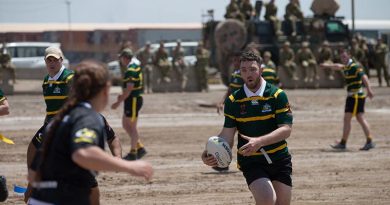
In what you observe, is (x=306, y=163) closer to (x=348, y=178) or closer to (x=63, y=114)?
(x=348, y=178)

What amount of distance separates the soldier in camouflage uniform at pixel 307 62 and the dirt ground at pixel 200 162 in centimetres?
702

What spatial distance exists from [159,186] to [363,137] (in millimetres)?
7252

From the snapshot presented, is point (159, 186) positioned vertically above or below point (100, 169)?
below

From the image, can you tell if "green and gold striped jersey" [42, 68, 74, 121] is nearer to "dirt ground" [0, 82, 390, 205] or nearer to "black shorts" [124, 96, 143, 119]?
"dirt ground" [0, 82, 390, 205]

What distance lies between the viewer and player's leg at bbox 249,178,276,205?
24.6 ft

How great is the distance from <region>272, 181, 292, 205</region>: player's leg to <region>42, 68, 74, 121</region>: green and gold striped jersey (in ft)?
9.55

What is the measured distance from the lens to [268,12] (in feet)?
116

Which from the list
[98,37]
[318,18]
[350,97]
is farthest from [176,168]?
[98,37]

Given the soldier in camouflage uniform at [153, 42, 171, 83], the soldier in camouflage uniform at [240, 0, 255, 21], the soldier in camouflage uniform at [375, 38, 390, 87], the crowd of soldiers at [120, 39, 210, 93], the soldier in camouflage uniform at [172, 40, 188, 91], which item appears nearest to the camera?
the soldier in camouflage uniform at [153, 42, 171, 83]

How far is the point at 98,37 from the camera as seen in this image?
55281 millimetres

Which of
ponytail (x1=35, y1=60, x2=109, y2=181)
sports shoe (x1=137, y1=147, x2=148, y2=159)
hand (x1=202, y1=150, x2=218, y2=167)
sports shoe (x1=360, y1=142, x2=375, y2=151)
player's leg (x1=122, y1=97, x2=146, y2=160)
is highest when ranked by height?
ponytail (x1=35, y1=60, x2=109, y2=181)

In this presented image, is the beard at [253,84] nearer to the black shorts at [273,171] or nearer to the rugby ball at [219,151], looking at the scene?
the rugby ball at [219,151]

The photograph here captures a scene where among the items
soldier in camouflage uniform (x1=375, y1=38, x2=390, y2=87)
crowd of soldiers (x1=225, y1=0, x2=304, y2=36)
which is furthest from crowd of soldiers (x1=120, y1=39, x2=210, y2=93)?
soldier in camouflage uniform (x1=375, y1=38, x2=390, y2=87)

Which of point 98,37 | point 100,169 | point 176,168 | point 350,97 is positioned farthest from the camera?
point 98,37
